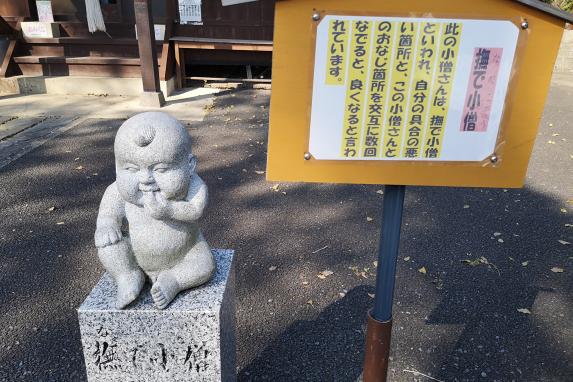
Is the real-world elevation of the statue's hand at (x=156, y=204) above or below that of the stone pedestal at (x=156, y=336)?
above

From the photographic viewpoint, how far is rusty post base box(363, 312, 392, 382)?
1.88 meters

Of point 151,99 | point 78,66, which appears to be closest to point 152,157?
point 151,99

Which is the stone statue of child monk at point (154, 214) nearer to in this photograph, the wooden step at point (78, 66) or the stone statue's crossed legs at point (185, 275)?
the stone statue's crossed legs at point (185, 275)

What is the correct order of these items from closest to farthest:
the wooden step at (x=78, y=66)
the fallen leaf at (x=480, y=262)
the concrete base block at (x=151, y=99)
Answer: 1. the fallen leaf at (x=480, y=262)
2. the concrete base block at (x=151, y=99)
3. the wooden step at (x=78, y=66)

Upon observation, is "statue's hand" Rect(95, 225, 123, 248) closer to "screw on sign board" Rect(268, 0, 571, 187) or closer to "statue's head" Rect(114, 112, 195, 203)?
"statue's head" Rect(114, 112, 195, 203)

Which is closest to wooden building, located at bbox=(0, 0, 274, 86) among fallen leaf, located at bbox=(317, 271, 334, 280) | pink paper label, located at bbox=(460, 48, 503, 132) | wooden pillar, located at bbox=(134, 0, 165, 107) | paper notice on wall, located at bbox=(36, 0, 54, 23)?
paper notice on wall, located at bbox=(36, 0, 54, 23)

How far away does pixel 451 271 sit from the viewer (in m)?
3.61

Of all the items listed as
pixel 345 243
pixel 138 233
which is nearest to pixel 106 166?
pixel 345 243

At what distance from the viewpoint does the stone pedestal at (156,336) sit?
187 cm

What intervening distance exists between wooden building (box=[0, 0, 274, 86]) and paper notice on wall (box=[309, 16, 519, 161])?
8370 mm

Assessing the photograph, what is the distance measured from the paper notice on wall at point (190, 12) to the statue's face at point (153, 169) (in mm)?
9087

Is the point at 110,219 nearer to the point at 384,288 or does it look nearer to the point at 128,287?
the point at 128,287

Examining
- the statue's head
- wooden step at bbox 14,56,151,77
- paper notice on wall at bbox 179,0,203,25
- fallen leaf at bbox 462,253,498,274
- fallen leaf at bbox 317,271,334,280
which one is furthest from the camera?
paper notice on wall at bbox 179,0,203,25

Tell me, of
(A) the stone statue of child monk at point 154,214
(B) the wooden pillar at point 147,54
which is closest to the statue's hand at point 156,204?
(A) the stone statue of child monk at point 154,214
